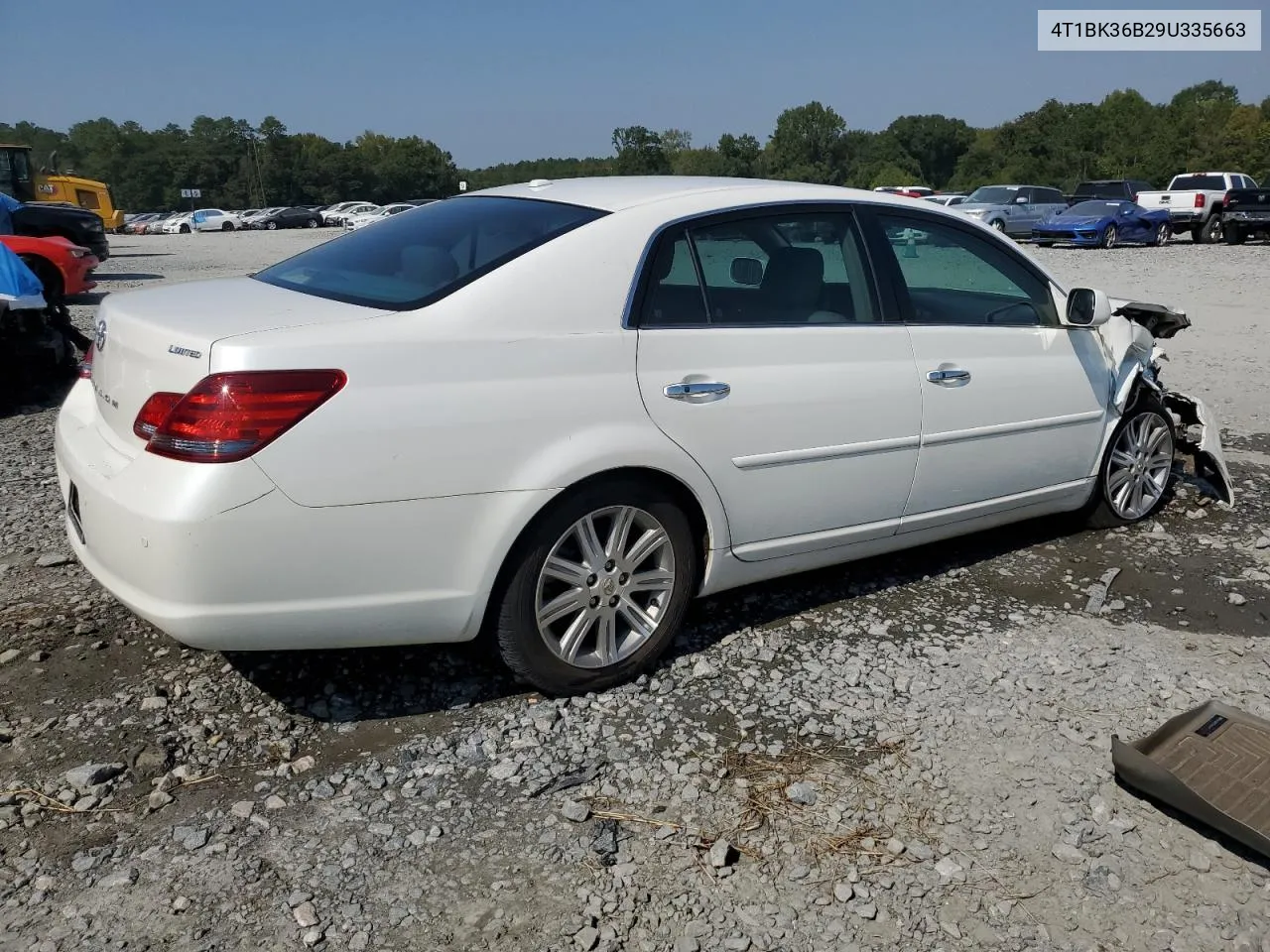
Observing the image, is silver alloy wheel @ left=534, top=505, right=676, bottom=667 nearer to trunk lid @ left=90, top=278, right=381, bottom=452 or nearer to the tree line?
trunk lid @ left=90, top=278, right=381, bottom=452

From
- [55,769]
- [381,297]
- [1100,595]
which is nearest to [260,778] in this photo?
[55,769]

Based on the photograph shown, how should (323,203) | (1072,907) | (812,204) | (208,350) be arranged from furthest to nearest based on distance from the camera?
1. (323,203)
2. (812,204)
3. (208,350)
4. (1072,907)

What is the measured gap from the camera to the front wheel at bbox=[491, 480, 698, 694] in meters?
3.31

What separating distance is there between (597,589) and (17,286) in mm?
6304

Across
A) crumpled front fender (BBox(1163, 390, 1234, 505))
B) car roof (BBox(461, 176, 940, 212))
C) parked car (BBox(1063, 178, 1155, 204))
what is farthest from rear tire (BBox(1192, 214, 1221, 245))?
car roof (BBox(461, 176, 940, 212))

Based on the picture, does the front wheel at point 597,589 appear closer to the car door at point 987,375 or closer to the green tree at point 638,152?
the car door at point 987,375

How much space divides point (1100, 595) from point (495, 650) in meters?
2.66

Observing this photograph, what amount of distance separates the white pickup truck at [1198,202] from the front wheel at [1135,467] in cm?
2670

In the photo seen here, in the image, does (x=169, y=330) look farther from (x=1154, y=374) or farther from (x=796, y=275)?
(x=1154, y=374)

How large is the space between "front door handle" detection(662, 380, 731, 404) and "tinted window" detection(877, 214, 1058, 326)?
107 cm

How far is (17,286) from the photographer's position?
25.4 ft

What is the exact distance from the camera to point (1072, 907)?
2607 mm

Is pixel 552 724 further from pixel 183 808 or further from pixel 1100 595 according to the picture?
pixel 1100 595

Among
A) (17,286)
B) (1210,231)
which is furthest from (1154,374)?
(1210,231)
